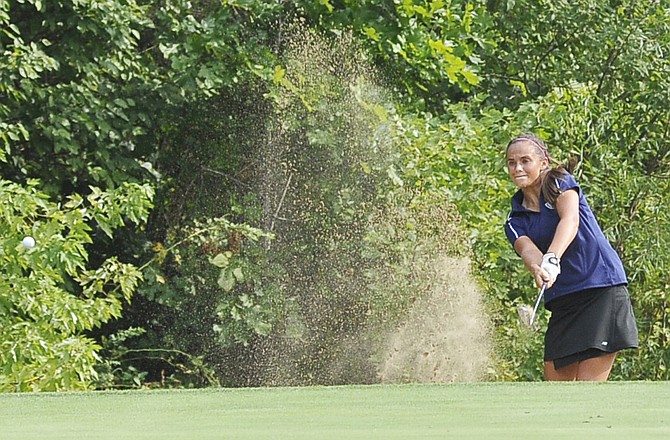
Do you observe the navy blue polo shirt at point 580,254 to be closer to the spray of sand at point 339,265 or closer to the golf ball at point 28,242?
the golf ball at point 28,242

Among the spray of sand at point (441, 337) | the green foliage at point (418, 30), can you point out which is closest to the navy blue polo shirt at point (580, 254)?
the spray of sand at point (441, 337)

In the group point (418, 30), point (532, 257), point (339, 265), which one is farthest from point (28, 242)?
point (532, 257)

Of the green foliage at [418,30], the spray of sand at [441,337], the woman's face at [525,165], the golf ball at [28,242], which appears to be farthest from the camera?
the green foliage at [418,30]

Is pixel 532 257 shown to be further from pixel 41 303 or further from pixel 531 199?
pixel 41 303

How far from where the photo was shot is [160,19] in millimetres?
9773

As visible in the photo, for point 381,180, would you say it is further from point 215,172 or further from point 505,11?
point 505,11

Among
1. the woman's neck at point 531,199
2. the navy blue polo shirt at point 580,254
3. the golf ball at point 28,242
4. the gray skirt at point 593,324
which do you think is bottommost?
the golf ball at point 28,242

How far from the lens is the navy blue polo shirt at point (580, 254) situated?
14.7 ft

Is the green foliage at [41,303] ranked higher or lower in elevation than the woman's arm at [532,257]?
lower

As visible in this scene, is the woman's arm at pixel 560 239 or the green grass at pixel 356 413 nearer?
the green grass at pixel 356 413

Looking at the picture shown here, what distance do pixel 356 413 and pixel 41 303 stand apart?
5.01m

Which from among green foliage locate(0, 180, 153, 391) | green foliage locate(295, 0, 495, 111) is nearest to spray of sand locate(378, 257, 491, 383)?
green foliage locate(295, 0, 495, 111)

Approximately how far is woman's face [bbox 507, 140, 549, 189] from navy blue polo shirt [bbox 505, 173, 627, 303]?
0.08 m

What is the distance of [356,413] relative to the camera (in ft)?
10.4
